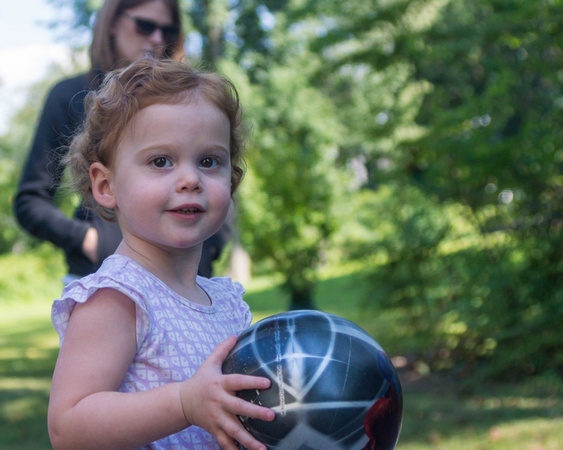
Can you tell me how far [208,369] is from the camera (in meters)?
1.66

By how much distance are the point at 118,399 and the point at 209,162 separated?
2.37 feet

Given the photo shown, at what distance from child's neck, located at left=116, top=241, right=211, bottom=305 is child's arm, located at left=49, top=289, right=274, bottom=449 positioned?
0.29 meters

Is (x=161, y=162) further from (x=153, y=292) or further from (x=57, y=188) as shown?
(x=57, y=188)

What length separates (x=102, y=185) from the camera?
6.79 ft

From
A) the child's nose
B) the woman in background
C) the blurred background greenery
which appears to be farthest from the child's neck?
the child's nose

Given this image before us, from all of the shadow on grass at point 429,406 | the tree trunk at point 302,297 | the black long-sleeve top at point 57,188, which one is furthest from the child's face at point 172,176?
the tree trunk at point 302,297

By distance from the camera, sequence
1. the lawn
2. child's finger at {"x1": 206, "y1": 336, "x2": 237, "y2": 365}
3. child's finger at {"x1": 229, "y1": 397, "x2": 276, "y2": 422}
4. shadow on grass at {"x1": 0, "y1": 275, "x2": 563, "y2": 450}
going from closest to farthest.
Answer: child's finger at {"x1": 229, "y1": 397, "x2": 276, "y2": 422} < child's finger at {"x1": 206, "y1": 336, "x2": 237, "y2": 365} < the lawn < shadow on grass at {"x1": 0, "y1": 275, "x2": 563, "y2": 450}

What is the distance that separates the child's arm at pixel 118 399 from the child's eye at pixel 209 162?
0.50 m

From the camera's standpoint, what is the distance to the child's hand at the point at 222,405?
1.58 metres

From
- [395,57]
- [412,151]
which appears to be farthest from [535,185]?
[395,57]

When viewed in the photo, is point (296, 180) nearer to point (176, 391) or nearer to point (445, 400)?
point (445, 400)

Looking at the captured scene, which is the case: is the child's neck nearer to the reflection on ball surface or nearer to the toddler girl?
the toddler girl

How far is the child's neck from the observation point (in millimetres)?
2000

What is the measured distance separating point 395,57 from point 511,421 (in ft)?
21.0
